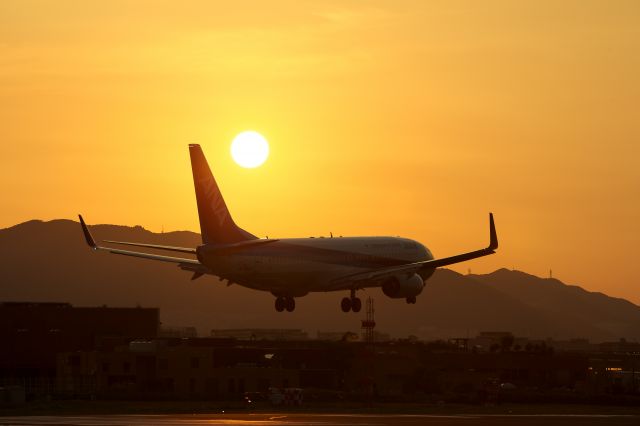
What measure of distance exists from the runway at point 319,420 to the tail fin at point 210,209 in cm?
2318

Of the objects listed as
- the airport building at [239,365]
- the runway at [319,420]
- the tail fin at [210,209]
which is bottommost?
the runway at [319,420]

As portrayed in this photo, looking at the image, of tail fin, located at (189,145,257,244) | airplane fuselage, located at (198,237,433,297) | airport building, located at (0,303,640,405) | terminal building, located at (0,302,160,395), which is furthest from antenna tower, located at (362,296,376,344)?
tail fin, located at (189,145,257,244)

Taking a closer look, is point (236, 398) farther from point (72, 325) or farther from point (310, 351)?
point (72, 325)

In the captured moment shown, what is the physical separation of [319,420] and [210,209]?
3288cm

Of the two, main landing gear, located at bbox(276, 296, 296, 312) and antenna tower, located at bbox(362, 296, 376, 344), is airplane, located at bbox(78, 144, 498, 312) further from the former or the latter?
antenna tower, located at bbox(362, 296, 376, 344)

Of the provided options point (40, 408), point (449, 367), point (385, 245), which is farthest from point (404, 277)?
point (449, 367)

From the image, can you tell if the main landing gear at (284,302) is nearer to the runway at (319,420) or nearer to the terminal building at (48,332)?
the runway at (319,420)

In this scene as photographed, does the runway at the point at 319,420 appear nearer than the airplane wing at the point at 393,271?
Yes

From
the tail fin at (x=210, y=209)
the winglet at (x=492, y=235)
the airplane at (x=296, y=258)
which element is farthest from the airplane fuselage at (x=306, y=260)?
the winglet at (x=492, y=235)

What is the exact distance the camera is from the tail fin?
113875 mm

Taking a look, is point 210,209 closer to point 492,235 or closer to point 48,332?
point 492,235

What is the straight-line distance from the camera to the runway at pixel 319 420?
82.7m

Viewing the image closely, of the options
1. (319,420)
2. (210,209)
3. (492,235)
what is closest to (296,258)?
(210,209)

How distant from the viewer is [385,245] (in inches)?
4813
